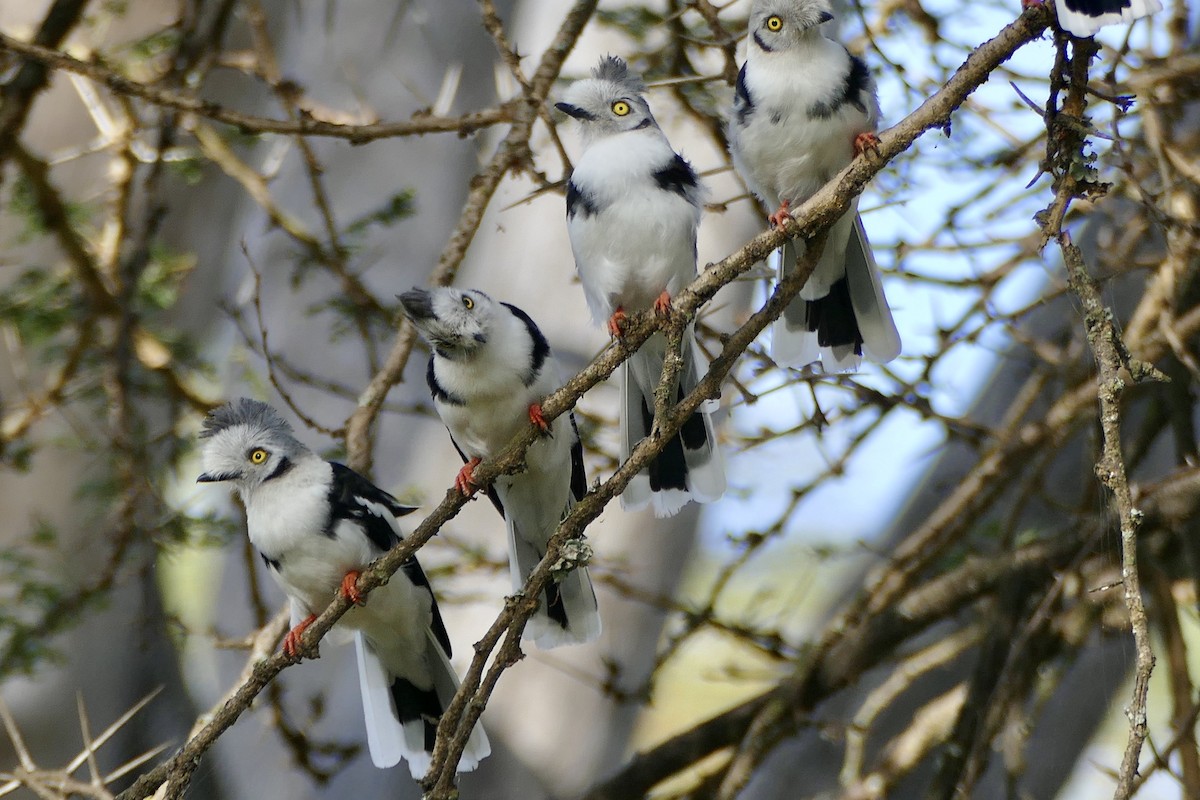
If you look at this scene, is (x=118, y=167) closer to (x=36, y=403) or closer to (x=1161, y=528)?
(x=36, y=403)

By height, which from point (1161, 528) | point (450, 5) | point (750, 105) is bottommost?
point (1161, 528)

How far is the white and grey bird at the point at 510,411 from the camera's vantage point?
337cm

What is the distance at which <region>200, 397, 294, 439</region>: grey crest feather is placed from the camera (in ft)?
12.6

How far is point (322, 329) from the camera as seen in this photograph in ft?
22.1

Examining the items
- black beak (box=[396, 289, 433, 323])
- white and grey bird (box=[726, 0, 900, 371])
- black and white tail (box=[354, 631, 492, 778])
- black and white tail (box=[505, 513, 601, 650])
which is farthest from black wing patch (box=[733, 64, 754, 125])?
black and white tail (box=[354, 631, 492, 778])

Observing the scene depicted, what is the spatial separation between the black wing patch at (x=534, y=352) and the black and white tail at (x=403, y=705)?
3.60 feet

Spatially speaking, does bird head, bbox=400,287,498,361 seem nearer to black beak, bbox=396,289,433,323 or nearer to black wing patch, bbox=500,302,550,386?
black beak, bbox=396,289,433,323

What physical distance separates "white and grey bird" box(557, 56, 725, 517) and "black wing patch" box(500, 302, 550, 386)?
181 millimetres

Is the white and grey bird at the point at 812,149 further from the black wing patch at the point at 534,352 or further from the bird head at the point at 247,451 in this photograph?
the bird head at the point at 247,451

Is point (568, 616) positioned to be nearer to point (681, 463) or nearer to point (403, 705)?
point (681, 463)

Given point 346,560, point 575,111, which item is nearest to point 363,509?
point 346,560

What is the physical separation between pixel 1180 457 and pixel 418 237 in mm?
3960

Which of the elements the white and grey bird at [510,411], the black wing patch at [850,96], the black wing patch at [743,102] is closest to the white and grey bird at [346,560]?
the white and grey bird at [510,411]

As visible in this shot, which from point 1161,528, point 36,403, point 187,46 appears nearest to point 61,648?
point 36,403
